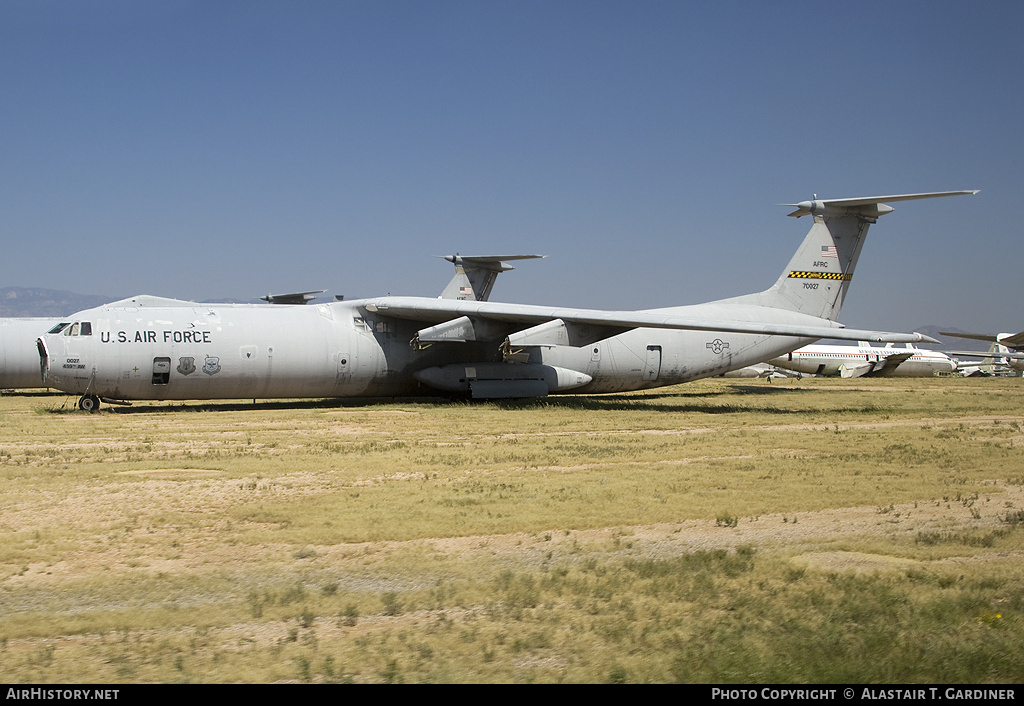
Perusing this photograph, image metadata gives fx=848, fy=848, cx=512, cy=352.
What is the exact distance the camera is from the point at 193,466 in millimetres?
11328

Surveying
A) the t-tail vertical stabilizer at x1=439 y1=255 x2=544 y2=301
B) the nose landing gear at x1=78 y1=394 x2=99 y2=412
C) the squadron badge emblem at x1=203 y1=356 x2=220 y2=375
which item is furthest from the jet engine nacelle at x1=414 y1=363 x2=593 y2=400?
the t-tail vertical stabilizer at x1=439 y1=255 x2=544 y2=301

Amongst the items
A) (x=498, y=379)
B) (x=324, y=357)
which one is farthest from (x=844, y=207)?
(x=324, y=357)

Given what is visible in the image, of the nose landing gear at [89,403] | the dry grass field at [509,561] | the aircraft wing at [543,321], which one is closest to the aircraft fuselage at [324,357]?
the nose landing gear at [89,403]

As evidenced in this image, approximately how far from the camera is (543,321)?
2139 centimetres

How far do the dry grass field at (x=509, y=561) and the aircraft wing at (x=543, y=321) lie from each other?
252 inches

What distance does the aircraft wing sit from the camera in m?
20.2

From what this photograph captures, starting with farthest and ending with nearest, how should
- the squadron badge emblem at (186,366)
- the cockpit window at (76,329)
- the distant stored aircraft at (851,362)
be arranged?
the distant stored aircraft at (851,362) < the squadron badge emblem at (186,366) < the cockpit window at (76,329)

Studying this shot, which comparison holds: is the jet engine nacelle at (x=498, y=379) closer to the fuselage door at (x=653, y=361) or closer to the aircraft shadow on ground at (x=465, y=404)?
the aircraft shadow on ground at (x=465, y=404)

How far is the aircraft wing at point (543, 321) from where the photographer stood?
66.2 ft

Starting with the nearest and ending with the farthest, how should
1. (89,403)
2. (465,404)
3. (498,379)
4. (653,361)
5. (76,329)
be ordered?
(76,329) < (89,403) < (465,404) < (498,379) < (653,361)

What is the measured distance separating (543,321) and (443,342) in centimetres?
276

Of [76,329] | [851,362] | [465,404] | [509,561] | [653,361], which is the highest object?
[76,329]

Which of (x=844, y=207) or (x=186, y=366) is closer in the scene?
(x=186, y=366)

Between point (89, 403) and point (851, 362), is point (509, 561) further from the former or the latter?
point (851, 362)
